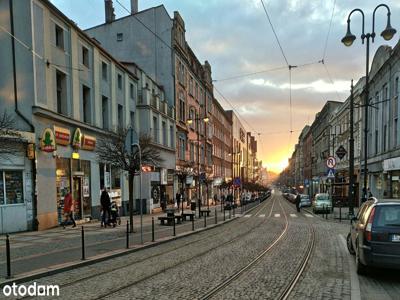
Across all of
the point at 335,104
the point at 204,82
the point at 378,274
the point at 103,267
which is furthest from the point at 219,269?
the point at 335,104

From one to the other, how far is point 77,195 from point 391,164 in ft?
76.9

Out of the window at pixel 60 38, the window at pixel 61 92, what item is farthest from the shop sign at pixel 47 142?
the window at pixel 60 38

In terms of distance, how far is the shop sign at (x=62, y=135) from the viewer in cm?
1980

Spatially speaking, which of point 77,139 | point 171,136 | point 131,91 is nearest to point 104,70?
point 131,91

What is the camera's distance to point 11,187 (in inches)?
667

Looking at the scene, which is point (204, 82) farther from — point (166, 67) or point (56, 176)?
point (56, 176)

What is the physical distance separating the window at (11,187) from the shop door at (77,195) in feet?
15.2

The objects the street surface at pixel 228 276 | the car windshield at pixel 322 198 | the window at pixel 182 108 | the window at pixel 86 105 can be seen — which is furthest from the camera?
the window at pixel 182 108

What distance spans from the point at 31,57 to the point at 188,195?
3138 cm

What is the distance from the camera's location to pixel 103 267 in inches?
401

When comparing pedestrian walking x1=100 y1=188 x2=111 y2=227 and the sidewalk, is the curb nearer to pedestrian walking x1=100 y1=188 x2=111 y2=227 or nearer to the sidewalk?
the sidewalk

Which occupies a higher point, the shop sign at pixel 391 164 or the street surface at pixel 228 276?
the shop sign at pixel 391 164

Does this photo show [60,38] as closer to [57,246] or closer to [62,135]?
[62,135]

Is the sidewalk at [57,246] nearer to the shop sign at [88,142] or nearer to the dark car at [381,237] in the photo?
the shop sign at [88,142]
